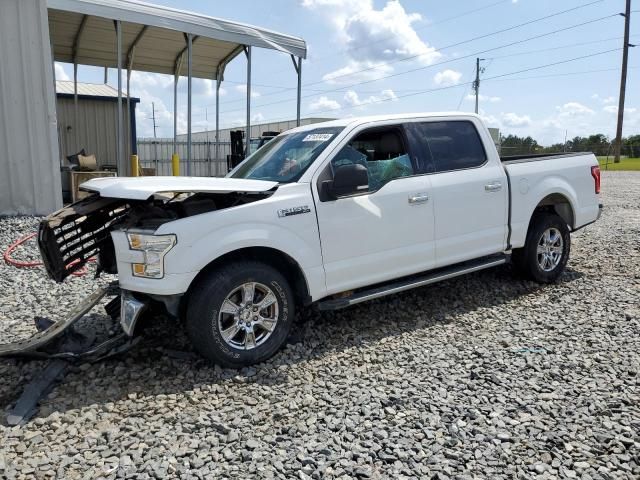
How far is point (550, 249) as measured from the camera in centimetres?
612

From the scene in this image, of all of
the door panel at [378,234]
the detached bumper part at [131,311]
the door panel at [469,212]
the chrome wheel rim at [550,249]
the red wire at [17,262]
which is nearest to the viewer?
the detached bumper part at [131,311]

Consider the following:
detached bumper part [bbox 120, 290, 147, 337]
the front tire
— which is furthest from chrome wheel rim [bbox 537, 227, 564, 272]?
detached bumper part [bbox 120, 290, 147, 337]

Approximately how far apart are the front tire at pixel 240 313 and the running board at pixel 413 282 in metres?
0.40

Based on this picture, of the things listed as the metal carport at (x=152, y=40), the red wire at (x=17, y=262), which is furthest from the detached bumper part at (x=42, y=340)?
the metal carport at (x=152, y=40)

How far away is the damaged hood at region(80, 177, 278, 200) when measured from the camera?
3.66 m

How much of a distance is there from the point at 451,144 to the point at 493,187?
0.62 meters

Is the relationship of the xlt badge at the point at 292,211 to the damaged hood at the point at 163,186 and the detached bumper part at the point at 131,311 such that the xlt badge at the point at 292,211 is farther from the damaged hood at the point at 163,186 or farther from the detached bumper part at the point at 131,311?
the detached bumper part at the point at 131,311

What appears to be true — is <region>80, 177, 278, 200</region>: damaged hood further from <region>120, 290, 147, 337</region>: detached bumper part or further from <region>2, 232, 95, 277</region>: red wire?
<region>2, 232, 95, 277</region>: red wire

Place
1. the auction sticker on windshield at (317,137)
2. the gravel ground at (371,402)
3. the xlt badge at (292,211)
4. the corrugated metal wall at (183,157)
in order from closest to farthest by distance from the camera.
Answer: the gravel ground at (371,402)
the xlt badge at (292,211)
the auction sticker on windshield at (317,137)
the corrugated metal wall at (183,157)

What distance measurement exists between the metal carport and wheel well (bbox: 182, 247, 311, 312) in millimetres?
7967

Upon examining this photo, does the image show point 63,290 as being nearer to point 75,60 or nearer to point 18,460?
point 18,460

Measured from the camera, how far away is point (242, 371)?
3.99 m

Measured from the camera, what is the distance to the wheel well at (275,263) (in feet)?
13.0

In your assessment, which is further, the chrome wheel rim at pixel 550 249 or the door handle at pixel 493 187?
the chrome wheel rim at pixel 550 249
